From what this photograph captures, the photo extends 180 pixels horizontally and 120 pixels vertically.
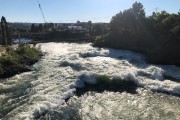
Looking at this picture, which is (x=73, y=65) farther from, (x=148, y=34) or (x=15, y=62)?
(x=148, y=34)

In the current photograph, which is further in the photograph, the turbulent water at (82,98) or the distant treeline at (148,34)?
the distant treeline at (148,34)

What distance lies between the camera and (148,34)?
2012 inches

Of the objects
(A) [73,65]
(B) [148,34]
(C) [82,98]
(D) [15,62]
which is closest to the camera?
(C) [82,98]

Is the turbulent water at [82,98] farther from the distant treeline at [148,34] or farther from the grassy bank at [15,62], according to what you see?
the distant treeline at [148,34]

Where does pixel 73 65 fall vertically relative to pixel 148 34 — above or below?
below

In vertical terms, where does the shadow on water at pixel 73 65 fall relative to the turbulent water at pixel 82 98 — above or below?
below

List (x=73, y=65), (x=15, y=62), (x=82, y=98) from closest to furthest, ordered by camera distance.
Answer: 1. (x=82, y=98)
2. (x=15, y=62)
3. (x=73, y=65)

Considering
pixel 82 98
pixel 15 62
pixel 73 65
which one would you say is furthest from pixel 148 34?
pixel 82 98

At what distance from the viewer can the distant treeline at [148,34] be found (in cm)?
4087

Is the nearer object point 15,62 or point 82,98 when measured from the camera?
point 82,98

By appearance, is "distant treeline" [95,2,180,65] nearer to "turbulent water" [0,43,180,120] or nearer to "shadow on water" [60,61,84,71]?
"turbulent water" [0,43,180,120]

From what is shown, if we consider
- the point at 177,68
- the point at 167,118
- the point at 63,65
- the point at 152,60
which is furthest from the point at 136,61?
the point at 167,118

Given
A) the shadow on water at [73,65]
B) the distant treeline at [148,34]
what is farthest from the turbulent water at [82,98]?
the distant treeline at [148,34]

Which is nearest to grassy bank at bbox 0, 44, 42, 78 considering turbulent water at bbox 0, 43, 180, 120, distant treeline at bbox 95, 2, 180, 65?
turbulent water at bbox 0, 43, 180, 120
